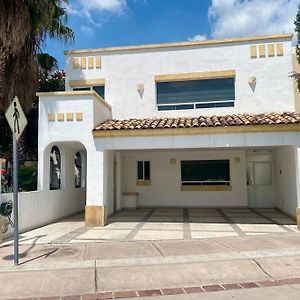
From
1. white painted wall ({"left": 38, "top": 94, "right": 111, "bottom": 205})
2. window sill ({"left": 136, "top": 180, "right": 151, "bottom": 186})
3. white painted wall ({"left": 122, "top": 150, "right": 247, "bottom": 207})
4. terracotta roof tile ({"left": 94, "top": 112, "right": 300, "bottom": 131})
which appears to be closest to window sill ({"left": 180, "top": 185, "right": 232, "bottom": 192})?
white painted wall ({"left": 122, "top": 150, "right": 247, "bottom": 207})

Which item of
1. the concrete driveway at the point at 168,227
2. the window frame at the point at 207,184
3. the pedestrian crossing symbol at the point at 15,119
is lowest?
the concrete driveway at the point at 168,227

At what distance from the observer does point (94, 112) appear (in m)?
13.3

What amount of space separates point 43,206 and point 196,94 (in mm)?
7951

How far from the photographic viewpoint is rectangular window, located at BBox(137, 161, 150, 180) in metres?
19.0

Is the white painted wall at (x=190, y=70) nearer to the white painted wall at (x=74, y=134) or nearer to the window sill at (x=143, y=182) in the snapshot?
the white painted wall at (x=74, y=134)

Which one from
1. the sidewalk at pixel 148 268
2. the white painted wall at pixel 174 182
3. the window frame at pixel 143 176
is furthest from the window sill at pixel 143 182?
the sidewalk at pixel 148 268

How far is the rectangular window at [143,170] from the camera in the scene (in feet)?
62.2

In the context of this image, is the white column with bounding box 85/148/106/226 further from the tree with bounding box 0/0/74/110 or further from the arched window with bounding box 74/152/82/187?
the arched window with bounding box 74/152/82/187

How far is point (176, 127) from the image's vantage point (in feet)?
40.5

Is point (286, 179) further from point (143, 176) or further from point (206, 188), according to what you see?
point (143, 176)

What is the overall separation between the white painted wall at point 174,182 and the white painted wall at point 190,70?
3.24 m

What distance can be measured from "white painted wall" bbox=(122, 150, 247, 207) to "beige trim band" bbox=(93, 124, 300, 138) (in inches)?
232

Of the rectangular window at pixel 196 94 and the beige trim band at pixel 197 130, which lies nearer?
the beige trim band at pixel 197 130

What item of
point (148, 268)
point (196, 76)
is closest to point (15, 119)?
point (148, 268)
